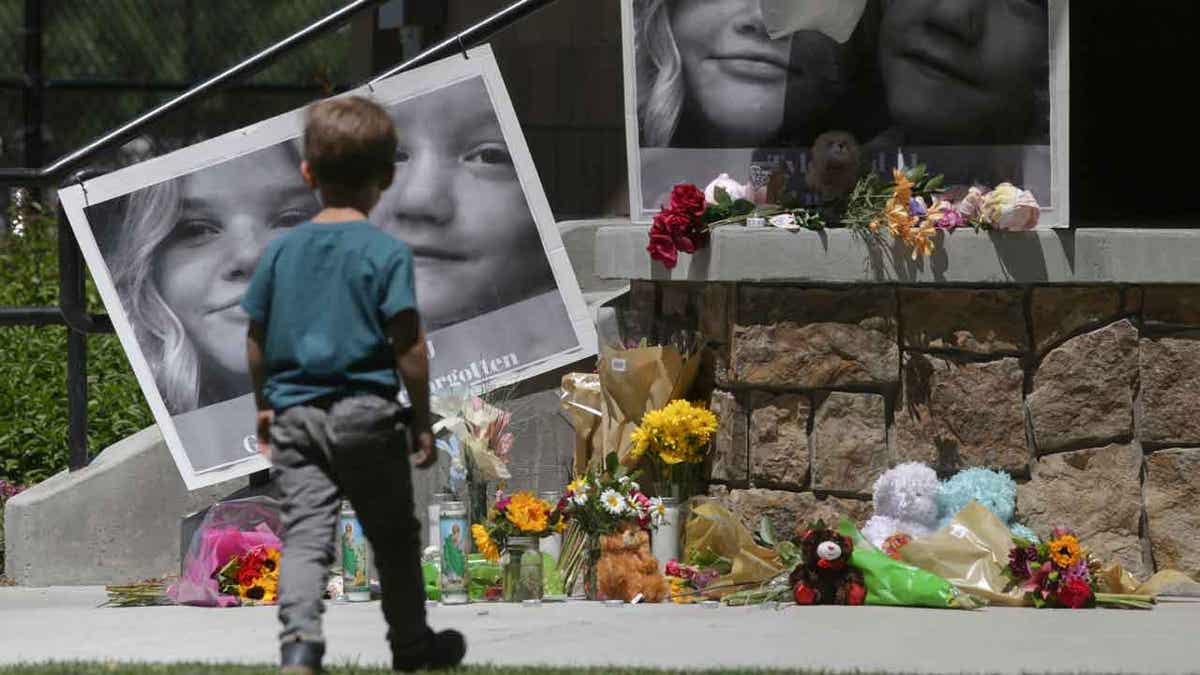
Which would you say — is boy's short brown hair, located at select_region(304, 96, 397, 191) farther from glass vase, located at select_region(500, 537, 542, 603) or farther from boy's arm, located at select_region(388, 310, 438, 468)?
glass vase, located at select_region(500, 537, 542, 603)

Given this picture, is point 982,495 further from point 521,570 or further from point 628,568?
point 521,570

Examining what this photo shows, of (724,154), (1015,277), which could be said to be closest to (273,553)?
(724,154)

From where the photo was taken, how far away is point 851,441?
7074 millimetres

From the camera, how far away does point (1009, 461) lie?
7.00 meters

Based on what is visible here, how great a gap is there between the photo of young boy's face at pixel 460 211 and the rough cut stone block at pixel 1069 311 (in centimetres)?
192

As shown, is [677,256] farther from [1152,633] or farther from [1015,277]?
[1152,633]

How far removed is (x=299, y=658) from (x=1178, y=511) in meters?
3.48

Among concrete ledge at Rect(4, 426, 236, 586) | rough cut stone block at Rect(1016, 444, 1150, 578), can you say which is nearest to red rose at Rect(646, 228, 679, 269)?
rough cut stone block at Rect(1016, 444, 1150, 578)

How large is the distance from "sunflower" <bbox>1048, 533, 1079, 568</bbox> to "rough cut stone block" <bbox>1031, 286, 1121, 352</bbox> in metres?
0.75

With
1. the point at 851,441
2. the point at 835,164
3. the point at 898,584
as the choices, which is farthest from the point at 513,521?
the point at 835,164

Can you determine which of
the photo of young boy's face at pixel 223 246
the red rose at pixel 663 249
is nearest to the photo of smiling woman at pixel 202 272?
the photo of young boy's face at pixel 223 246

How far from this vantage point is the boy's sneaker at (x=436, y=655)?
5.02 meters

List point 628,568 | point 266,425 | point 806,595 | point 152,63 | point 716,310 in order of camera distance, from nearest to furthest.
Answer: point 266,425 < point 806,595 < point 628,568 < point 716,310 < point 152,63

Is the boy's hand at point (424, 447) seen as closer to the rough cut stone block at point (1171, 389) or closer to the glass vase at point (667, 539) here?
the glass vase at point (667, 539)
